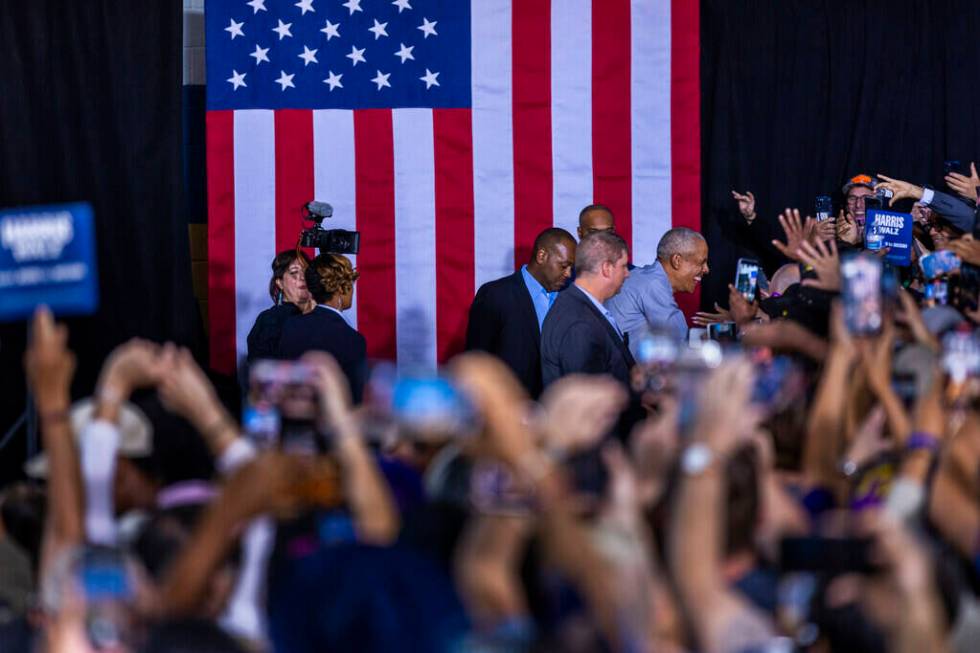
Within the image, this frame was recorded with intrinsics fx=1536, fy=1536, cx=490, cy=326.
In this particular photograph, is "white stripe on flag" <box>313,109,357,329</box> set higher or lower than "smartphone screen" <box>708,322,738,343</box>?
higher

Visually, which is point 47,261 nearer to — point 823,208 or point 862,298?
point 862,298

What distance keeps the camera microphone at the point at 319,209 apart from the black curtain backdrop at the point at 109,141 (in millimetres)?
825

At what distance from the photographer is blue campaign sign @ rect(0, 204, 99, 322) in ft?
11.4

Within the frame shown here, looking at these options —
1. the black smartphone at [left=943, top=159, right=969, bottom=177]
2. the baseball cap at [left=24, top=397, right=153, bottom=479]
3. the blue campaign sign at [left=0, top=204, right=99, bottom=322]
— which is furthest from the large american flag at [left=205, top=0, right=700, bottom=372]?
the baseball cap at [left=24, top=397, right=153, bottom=479]

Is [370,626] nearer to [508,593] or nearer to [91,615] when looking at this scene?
[508,593]

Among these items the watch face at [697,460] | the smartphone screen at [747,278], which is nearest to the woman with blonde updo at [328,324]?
the smartphone screen at [747,278]

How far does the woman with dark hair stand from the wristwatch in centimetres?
445

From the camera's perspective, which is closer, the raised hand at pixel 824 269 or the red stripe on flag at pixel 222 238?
the raised hand at pixel 824 269

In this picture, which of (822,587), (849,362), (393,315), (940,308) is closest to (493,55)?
(393,315)

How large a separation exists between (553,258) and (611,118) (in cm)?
117

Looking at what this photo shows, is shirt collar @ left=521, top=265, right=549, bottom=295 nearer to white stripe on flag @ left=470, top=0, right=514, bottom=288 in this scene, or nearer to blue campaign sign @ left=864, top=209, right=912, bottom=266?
white stripe on flag @ left=470, top=0, right=514, bottom=288

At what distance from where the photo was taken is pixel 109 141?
761 centimetres

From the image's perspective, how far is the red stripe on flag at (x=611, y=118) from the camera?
303 inches

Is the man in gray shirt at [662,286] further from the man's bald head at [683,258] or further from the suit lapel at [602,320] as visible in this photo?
the suit lapel at [602,320]
